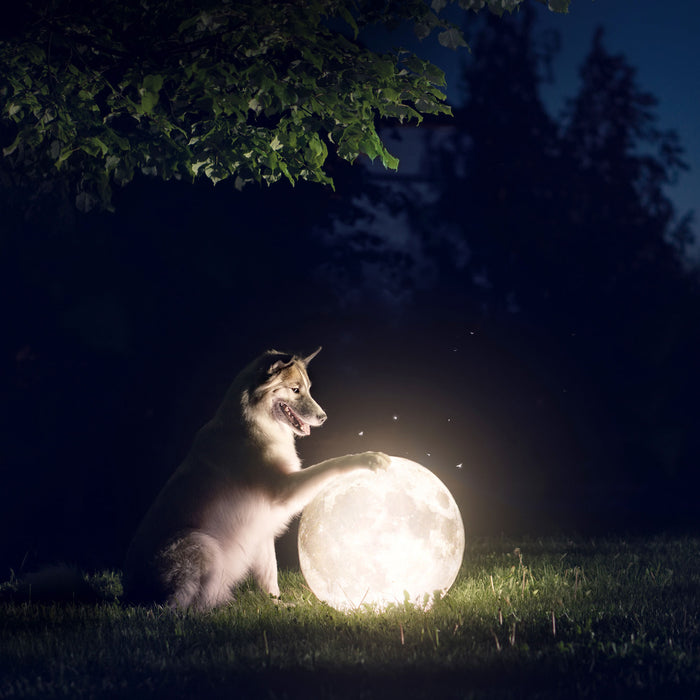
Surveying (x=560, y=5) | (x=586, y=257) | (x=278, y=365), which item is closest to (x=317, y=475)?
(x=278, y=365)

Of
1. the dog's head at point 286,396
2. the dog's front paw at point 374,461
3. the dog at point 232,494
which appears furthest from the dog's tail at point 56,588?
the dog's front paw at point 374,461

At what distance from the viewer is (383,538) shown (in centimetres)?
671

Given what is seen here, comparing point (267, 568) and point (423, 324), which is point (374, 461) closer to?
point (267, 568)

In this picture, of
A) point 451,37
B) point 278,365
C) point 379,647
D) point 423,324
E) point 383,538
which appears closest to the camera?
point 379,647

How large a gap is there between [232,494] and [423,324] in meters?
9.10

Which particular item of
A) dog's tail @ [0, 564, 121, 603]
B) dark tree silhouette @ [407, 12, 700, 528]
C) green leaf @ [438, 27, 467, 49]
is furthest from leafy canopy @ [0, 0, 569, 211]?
dark tree silhouette @ [407, 12, 700, 528]

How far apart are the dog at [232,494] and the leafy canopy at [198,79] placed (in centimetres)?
285

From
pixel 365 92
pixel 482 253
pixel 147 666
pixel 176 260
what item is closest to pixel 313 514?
pixel 147 666

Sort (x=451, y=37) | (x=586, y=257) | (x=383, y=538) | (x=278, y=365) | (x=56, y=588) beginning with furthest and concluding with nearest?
(x=586, y=257)
(x=451, y=37)
(x=56, y=588)
(x=278, y=365)
(x=383, y=538)

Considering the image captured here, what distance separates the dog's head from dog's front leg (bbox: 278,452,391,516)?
1.27ft

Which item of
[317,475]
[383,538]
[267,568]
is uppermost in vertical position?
[317,475]

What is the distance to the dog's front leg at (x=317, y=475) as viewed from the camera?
673 centimetres

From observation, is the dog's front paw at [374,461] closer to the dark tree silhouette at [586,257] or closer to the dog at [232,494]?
the dog at [232,494]

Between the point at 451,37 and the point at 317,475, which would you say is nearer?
the point at 317,475
